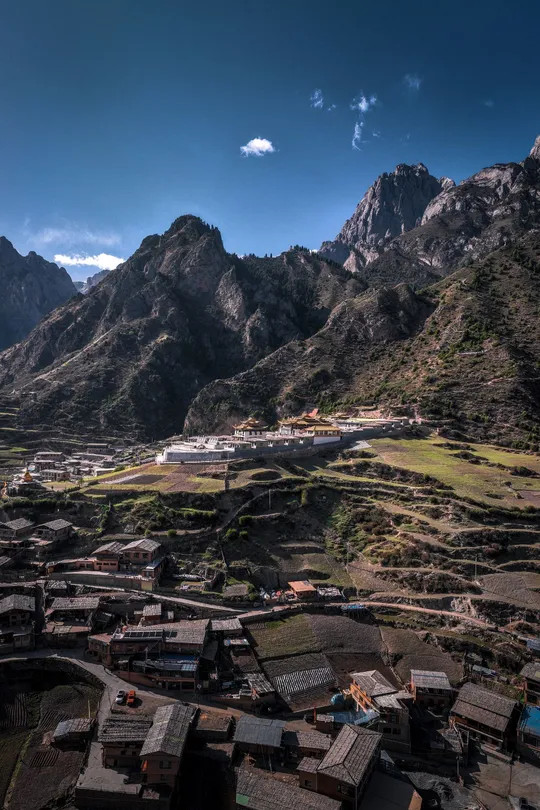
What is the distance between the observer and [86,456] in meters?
96.2

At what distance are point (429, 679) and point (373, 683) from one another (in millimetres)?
3885

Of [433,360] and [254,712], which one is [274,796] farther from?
[433,360]

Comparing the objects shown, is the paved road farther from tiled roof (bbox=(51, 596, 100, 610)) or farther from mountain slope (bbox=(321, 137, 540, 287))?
mountain slope (bbox=(321, 137, 540, 287))

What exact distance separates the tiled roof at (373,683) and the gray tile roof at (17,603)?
82.7ft

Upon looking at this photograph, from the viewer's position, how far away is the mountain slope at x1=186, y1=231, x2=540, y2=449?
78.9 m

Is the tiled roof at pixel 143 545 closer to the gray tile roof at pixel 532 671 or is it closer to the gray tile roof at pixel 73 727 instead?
the gray tile roof at pixel 73 727

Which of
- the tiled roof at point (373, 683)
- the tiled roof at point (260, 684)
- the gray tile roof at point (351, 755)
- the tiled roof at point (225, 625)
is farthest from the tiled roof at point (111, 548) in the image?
the gray tile roof at point (351, 755)

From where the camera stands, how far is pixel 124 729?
90.1ft

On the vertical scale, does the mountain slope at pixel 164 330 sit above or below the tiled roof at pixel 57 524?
above

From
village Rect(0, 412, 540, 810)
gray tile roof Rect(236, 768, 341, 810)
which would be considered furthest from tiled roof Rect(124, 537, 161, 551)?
gray tile roof Rect(236, 768, 341, 810)

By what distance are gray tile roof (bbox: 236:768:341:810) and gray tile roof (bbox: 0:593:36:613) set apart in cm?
2262

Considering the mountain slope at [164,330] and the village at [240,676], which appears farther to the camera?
the mountain slope at [164,330]

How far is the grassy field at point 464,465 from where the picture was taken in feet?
175

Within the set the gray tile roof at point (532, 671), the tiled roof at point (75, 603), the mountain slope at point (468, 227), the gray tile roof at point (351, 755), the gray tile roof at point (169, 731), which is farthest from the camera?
the mountain slope at point (468, 227)
